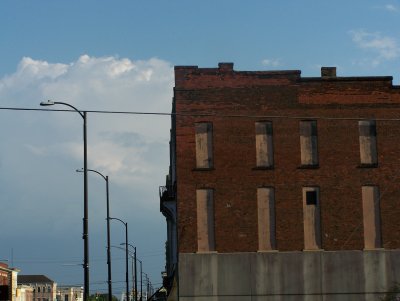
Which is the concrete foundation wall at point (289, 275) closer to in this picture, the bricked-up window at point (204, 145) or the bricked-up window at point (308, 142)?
the bricked-up window at point (204, 145)

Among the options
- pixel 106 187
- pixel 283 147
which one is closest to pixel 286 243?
pixel 283 147

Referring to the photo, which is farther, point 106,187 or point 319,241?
point 106,187

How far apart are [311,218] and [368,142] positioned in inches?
221

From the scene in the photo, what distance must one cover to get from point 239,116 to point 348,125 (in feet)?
24.1

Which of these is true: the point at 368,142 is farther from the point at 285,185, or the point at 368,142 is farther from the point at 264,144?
the point at 264,144

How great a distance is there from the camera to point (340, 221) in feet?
148

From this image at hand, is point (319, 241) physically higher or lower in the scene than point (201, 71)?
lower

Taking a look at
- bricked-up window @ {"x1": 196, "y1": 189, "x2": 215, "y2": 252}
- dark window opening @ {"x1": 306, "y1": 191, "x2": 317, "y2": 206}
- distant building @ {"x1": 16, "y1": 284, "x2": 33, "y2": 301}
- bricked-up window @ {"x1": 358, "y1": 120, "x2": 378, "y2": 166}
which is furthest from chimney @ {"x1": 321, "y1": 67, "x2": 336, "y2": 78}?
distant building @ {"x1": 16, "y1": 284, "x2": 33, "y2": 301}

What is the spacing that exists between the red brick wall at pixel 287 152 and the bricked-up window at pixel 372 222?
0.98ft

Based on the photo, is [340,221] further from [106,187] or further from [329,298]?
[106,187]

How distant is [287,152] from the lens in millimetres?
45500

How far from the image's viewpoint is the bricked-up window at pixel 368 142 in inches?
1804

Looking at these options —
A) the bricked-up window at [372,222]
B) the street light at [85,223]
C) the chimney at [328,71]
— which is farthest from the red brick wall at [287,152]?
the street light at [85,223]

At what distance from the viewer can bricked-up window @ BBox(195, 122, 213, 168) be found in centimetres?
4544
